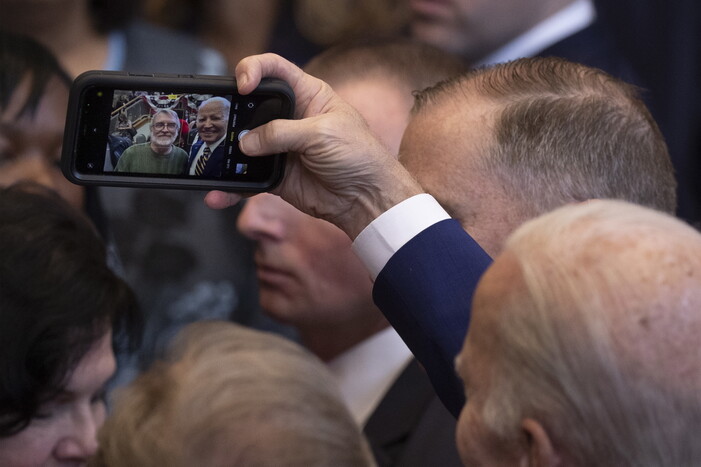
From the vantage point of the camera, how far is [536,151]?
1.64 meters

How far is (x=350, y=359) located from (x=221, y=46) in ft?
4.33

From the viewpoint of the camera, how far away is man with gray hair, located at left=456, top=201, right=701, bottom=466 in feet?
3.17

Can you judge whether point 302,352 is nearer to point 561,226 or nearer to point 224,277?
point 561,226

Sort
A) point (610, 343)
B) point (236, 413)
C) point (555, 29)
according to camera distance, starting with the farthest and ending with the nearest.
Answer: point (555, 29)
point (236, 413)
point (610, 343)

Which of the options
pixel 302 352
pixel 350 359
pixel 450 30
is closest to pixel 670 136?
pixel 450 30

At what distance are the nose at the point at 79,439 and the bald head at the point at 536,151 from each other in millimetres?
701

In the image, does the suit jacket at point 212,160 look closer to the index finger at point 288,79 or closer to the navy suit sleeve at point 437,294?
the index finger at point 288,79

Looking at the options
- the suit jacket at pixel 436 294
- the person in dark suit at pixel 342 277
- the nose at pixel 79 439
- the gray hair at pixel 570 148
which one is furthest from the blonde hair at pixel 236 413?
the person in dark suit at pixel 342 277

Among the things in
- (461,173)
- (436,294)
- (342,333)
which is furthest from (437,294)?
(342,333)

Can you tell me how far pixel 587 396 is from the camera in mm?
989

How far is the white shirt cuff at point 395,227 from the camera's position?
1482 mm

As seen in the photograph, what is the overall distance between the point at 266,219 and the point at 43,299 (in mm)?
633

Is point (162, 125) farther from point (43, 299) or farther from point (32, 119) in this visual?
point (32, 119)

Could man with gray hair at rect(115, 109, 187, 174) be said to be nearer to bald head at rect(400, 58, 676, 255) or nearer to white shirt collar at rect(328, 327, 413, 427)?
bald head at rect(400, 58, 676, 255)
